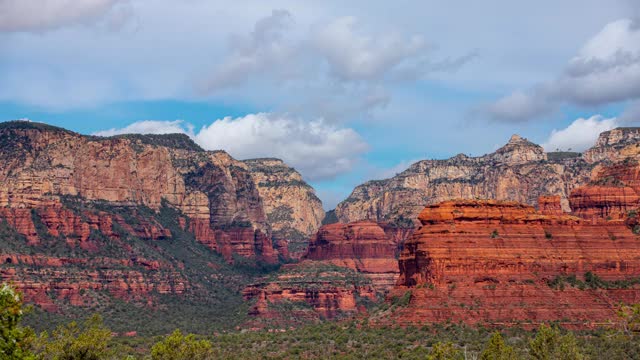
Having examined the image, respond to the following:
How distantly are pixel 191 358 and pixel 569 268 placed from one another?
61890mm

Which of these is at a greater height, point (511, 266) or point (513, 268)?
point (511, 266)

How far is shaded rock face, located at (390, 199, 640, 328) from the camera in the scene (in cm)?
16300

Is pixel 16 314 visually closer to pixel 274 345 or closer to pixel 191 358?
pixel 191 358

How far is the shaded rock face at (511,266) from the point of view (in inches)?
6417

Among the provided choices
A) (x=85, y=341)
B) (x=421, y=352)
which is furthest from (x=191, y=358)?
(x=421, y=352)

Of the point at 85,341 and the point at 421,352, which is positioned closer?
the point at 85,341

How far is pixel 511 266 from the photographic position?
167m

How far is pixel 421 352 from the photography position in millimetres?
151625

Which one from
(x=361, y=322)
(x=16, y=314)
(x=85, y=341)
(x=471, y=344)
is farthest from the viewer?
(x=361, y=322)

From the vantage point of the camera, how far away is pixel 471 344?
150625 mm

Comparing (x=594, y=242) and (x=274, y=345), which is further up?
(x=594, y=242)

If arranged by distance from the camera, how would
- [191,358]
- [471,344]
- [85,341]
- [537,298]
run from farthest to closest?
1. [537,298]
2. [471,344]
3. [191,358]
4. [85,341]

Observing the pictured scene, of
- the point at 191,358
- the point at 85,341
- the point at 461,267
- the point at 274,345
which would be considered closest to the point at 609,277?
the point at 461,267

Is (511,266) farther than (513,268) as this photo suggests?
No
